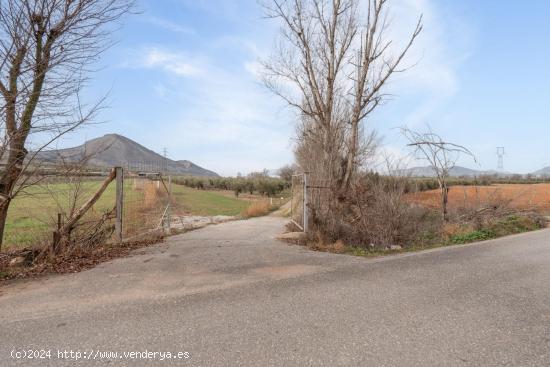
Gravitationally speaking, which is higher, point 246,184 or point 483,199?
point 246,184

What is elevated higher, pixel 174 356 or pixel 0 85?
pixel 0 85

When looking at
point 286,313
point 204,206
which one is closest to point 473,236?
point 286,313

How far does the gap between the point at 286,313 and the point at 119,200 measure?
5.57 m

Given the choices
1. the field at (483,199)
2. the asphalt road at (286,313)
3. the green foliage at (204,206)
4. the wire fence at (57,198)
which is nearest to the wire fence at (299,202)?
the asphalt road at (286,313)

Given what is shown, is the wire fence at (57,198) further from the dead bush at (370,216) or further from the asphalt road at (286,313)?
the dead bush at (370,216)

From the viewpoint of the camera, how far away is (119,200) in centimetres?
787

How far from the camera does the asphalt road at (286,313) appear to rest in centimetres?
311

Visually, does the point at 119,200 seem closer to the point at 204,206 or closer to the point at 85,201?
the point at 85,201

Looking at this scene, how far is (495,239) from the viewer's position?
10227mm

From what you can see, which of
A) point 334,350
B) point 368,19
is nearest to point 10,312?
point 334,350

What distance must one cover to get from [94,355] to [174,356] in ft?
2.43

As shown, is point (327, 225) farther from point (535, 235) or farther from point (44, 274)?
point (535, 235)

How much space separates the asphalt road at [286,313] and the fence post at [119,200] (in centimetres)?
148

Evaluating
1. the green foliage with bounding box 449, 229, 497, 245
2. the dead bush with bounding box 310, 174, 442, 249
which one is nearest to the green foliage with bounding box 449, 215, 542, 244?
the green foliage with bounding box 449, 229, 497, 245
